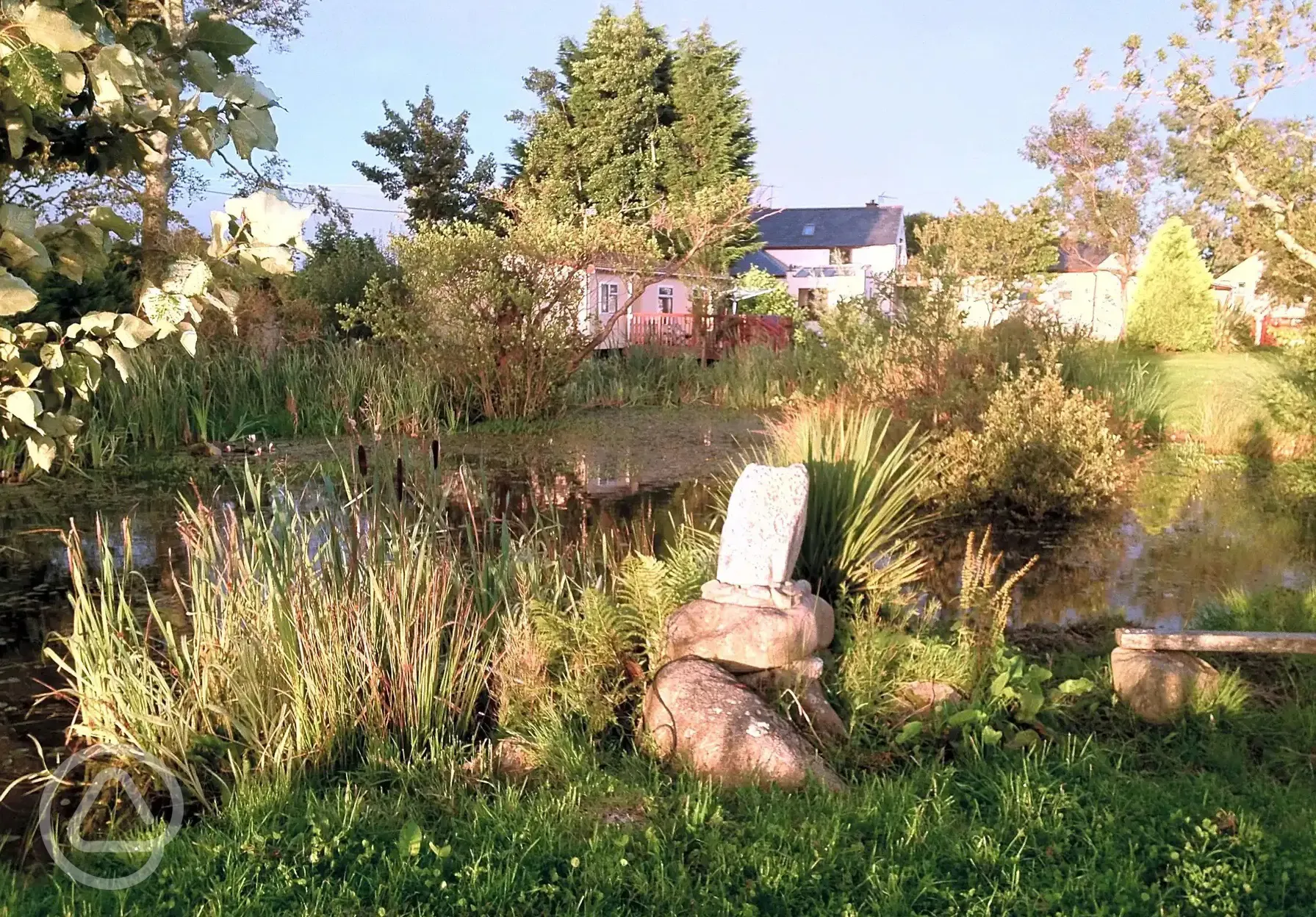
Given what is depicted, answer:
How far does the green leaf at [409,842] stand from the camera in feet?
8.87

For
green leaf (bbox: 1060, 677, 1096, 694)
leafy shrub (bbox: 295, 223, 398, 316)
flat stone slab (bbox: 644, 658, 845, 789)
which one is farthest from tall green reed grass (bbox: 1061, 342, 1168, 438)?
leafy shrub (bbox: 295, 223, 398, 316)

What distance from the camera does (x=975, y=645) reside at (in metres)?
4.16

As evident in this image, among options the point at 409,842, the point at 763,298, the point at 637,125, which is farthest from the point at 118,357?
the point at 637,125

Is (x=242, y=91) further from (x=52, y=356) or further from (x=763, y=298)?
(x=763, y=298)

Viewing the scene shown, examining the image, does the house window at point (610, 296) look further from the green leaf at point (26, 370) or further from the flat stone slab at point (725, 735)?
the green leaf at point (26, 370)

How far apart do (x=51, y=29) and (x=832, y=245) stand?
4294 cm

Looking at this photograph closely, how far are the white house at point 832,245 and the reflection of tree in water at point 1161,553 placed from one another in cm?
3017

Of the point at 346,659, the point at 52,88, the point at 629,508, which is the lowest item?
the point at 629,508

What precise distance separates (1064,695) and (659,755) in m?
1.59

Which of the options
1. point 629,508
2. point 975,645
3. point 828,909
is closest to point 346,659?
point 828,909

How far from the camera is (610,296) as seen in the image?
2506cm

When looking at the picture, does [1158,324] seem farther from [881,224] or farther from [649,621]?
[649,621]

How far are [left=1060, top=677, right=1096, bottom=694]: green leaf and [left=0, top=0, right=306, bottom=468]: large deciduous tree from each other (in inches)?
131

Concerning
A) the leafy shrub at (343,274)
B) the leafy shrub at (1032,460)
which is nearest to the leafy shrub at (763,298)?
the leafy shrub at (343,274)
